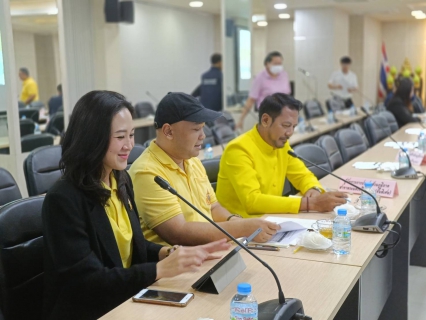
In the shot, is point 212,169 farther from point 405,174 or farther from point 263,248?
point 405,174

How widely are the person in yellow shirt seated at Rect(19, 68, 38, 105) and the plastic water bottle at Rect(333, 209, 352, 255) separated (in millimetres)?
6523

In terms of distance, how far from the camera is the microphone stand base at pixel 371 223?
2193 mm

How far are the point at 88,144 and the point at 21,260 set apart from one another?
1.41ft

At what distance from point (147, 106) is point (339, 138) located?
4778mm

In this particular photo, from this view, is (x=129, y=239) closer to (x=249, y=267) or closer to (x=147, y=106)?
(x=249, y=267)

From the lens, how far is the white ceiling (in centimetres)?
570

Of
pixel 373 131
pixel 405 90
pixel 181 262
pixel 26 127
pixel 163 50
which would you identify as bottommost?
pixel 373 131

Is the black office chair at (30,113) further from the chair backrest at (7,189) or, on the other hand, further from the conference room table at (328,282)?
the conference room table at (328,282)

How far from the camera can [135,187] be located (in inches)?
82.0

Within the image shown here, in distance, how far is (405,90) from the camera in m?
6.77

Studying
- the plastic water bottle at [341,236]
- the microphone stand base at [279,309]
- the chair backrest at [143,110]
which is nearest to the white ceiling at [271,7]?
the chair backrest at [143,110]

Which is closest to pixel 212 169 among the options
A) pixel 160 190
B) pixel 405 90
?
pixel 160 190

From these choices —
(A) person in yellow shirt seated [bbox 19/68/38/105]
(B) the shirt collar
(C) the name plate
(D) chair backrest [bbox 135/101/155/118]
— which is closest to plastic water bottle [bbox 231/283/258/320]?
(B) the shirt collar

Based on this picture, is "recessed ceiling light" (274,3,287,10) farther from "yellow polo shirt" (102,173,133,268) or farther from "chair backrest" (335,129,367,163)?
"yellow polo shirt" (102,173,133,268)
